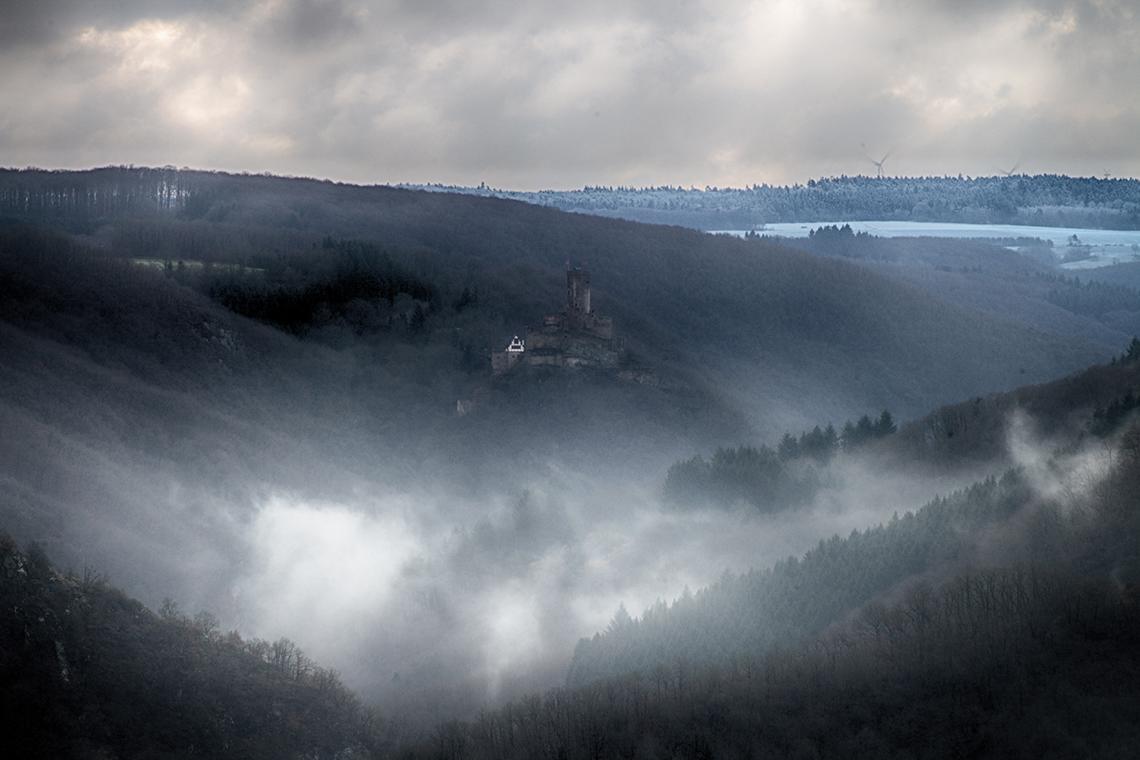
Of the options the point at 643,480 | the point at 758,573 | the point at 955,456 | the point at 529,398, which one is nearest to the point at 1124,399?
the point at 955,456

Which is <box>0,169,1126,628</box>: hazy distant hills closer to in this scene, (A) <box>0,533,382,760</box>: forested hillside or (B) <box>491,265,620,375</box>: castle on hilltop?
(B) <box>491,265,620,375</box>: castle on hilltop

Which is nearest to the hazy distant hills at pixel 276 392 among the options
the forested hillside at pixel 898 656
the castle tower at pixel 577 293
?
the castle tower at pixel 577 293

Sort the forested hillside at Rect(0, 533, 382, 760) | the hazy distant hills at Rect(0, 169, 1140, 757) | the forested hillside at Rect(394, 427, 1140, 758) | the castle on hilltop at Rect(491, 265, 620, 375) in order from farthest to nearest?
the castle on hilltop at Rect(491, 265, 620, 375), the hazy distant hills at Rect(0, 169, 1140, 757), the forested hillside at Rect(394, 427, 1140, 758), the forested hillside at Rect(0, 533, 382, 760)

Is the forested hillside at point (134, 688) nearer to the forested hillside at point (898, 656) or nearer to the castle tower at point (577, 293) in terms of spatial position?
the forested hillside at point (898, 656)

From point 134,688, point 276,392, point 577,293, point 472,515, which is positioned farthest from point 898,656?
point 276,392

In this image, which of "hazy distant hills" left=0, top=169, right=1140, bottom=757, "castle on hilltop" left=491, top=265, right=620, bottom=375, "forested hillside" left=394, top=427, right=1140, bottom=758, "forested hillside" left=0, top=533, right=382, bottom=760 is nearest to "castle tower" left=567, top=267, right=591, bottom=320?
"castle on hilltop" left=491, top=265, right=620, bottom=375

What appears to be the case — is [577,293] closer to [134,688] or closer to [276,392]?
[276,392]

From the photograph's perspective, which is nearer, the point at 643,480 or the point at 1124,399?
the point at 1124,399

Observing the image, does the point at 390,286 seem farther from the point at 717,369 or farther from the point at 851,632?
the point at 851,632
